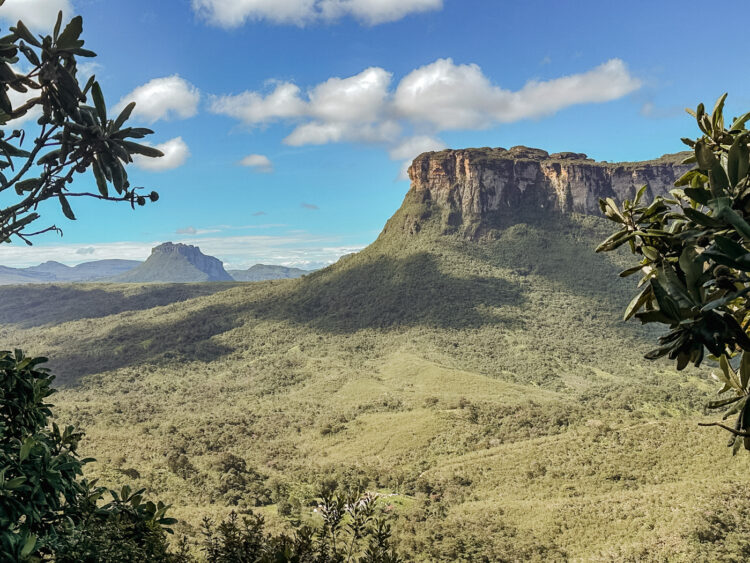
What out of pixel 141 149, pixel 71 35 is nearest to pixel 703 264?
pixel 141 149

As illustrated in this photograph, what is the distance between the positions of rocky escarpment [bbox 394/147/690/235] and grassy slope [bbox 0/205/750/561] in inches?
183

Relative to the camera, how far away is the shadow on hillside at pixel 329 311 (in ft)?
222

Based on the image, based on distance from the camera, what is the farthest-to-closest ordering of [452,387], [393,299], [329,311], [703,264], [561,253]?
[561,253], [329,311], [393,299], [452,387], [703,264]

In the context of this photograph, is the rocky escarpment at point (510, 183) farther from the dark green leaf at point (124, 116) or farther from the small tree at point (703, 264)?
the small tree at point (703, 264)

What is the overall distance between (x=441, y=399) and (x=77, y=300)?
139 m

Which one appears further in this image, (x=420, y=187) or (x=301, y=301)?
(x=420, y=187)

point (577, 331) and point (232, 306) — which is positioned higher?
point (232, 306)

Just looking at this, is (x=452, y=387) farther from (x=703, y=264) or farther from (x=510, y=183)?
(x=510, y=183)

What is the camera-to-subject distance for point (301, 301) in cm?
8431

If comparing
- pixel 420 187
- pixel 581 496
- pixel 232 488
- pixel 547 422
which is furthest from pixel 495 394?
pixel 420 187

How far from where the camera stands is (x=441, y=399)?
3741 centimetres

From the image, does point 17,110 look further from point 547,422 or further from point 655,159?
point 655,159

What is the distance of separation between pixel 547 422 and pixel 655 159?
97.1 m

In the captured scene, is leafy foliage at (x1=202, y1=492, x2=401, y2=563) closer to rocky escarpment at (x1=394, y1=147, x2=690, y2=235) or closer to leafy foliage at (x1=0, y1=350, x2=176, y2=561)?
leafy foliage at (x1=0, y1=350, x2=176, y2=561)
